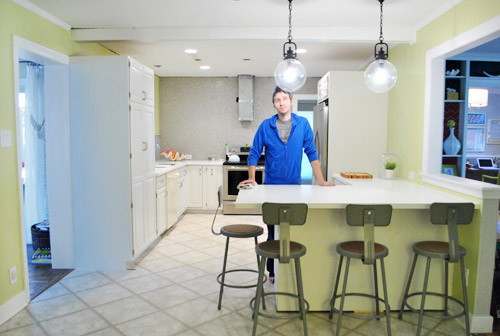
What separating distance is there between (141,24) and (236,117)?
3287 millimetres

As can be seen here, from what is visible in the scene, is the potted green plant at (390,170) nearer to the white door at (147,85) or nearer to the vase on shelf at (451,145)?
the vase on shelf at (451,145)

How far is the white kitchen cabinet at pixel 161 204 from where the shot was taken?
15.2 ft

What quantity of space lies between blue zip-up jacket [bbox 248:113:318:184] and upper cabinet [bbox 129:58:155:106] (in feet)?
4.67

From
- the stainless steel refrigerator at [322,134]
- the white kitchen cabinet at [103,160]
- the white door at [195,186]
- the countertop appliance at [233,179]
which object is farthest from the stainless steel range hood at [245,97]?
the white kitchen cabinet at [103,160]

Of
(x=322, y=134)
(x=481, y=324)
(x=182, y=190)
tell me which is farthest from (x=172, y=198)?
(x=481, y=324)

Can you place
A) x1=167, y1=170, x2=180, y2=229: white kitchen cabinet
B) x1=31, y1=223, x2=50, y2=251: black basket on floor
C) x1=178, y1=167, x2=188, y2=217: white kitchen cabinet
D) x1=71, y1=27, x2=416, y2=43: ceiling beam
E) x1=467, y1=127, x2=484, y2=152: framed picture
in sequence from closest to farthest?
x1=71, y1=27, x2=416, y2=43: ceiling beam < x1=31, y1=223, x2=50, y2=251: black basket on floor < x1=167, y1=170, x2=180, y2=229: white kitchen cabinet < x1=178, y1=167, x2=188, y2=217: white kitchen cabinet < x1=467, y1=127, x2=484, y2=152: framed picture

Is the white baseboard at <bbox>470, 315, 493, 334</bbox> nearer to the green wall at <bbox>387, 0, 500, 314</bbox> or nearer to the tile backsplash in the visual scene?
the green wall at <bbox>387, 0, 500, 314</bbox>

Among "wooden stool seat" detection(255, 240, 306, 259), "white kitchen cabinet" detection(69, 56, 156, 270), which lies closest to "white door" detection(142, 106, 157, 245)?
"white kitchen cabinet" detection(69, 56, 156, 270)

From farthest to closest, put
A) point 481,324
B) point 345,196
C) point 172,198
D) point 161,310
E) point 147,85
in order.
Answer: point 172,198
point 147,85
point 161,310
point 345,196
point 481,324

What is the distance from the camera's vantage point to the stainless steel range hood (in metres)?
6.61

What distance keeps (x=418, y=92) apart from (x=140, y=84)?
111 inches

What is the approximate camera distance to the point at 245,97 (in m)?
6.64

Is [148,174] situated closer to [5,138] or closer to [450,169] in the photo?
[5,138]

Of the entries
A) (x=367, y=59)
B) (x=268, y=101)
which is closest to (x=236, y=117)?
(x=268, y=101)
